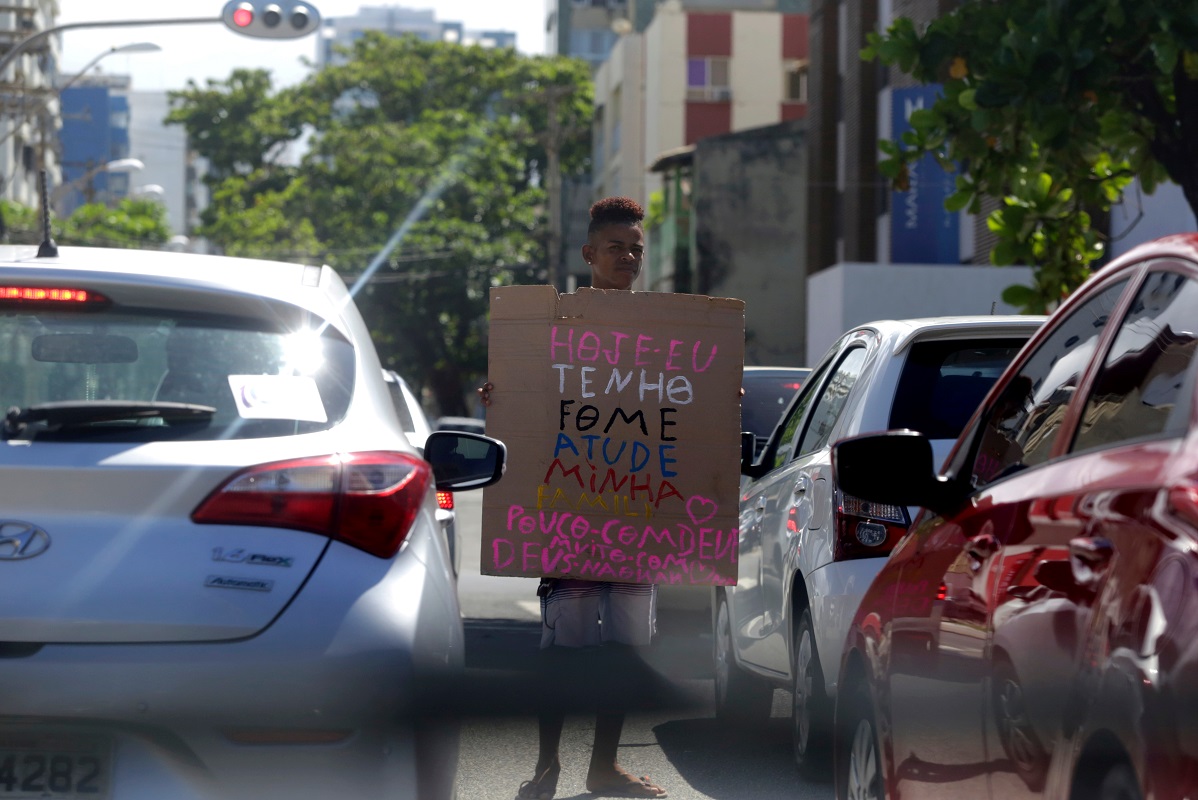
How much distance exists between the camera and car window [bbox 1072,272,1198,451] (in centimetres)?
260

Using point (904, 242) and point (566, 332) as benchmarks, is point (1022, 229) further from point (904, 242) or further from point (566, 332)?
point (904, 242)

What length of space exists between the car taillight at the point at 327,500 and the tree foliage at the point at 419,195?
141ft

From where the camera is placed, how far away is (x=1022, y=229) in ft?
31.5

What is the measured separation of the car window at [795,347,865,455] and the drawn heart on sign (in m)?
0.68

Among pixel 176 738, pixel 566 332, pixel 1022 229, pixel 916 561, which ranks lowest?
pixel 176 738

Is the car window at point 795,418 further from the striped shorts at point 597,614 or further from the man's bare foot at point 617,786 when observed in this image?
the man's bare foot at point 617,786

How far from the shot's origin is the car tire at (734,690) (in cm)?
695

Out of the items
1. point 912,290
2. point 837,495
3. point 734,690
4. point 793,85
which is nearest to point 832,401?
point 837,495

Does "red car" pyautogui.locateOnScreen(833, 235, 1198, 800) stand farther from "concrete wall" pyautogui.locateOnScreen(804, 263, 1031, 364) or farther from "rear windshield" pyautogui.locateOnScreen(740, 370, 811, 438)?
"concrete wall" pyautogui.locateOnScreen(804, 263, 1031, 364)

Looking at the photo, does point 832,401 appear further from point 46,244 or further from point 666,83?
point 666,83

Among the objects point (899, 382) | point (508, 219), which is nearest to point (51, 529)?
point (899, 382)

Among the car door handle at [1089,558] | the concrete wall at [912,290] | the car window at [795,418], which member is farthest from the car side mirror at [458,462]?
the concrete wall at [912,290]

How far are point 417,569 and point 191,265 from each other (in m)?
0.94

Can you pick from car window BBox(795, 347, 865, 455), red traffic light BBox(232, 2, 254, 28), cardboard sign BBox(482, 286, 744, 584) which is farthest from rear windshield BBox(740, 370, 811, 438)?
red traffic light BBox(232, 2, 254, 28)
